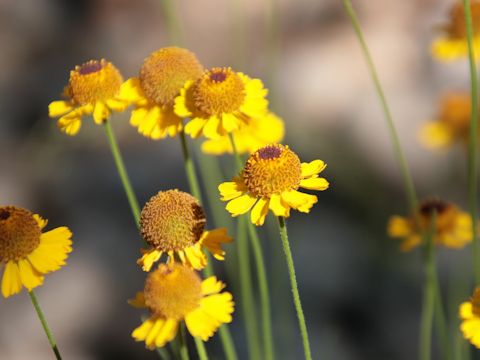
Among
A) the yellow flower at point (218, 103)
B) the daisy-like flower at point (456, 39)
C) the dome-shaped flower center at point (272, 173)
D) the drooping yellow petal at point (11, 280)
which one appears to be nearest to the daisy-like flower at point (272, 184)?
the dome-shaped flower center at point (272, 173)

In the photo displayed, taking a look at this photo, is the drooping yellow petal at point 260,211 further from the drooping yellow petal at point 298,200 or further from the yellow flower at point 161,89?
the yellow flower at point 161,89

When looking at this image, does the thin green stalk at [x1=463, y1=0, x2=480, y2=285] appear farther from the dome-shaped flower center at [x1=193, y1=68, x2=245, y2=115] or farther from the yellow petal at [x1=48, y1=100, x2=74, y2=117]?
the yellow petal at [x1=48, y1=100, x2=74, y2=117]

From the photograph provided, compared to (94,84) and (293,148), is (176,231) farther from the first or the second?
(293,148)

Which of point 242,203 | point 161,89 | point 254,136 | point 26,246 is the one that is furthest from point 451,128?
point 26,246

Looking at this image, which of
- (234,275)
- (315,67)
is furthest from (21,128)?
(234,275)

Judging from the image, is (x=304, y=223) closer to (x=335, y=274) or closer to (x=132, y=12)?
(x=335, y=274)

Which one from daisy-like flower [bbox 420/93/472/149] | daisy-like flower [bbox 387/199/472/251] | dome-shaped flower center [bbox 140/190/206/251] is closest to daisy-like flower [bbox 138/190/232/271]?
dome-shaped flower center [bbox 140/190/206/251]
